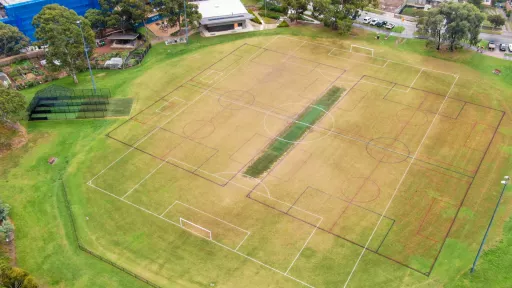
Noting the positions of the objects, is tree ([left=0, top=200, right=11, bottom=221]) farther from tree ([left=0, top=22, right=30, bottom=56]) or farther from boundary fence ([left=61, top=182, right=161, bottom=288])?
tree ([left=0, top=22, right=30, bottom=56])

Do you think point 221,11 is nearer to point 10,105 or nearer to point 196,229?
point 10,105

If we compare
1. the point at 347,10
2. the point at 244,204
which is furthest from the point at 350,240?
the point at 347,10

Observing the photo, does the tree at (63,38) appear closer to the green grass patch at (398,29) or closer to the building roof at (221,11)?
the building roof at (221,11)

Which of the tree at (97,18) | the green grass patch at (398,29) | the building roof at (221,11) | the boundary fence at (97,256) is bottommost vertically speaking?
the boundary fence at (97,256)

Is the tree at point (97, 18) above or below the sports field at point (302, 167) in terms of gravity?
above

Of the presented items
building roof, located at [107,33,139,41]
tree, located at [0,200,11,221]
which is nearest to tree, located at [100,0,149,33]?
building roof, located at [107,33,139,41]

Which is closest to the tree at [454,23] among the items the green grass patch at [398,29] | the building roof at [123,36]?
the green grass patch at [398,29]

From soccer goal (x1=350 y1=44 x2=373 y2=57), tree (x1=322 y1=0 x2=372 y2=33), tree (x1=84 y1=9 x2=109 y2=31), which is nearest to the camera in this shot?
soccer goal (x1=350 y1=44 x2=373 y2=57)
